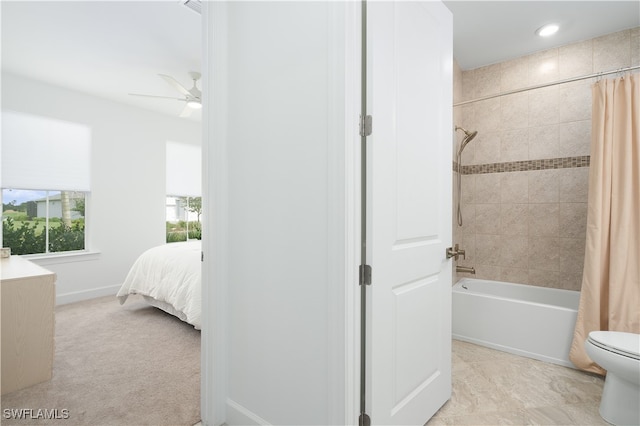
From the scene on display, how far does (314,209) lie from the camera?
1.34 m


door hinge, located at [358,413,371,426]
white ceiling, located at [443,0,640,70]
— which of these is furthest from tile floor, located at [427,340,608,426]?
white ceiling, located at [443,0,640,70]

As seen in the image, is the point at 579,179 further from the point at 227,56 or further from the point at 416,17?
the point at 227,56

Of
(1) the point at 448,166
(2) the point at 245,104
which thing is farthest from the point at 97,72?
(1) the point at 448,166

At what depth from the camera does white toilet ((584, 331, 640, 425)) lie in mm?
1663

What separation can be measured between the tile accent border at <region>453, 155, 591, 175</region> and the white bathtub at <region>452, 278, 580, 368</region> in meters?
1.11

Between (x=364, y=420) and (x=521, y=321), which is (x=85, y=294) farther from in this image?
(x=521, y=321)

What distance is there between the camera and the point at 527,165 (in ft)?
10.1

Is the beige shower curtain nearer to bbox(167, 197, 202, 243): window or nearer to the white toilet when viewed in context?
the white toilet

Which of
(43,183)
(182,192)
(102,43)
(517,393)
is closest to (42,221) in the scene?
(43,183)

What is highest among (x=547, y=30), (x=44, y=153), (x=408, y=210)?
(x=547, y=30)

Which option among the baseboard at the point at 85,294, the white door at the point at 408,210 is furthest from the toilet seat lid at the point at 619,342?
the baseboard at the point at 85,294

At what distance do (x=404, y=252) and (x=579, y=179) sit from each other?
236 cm

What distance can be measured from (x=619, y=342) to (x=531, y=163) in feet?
5.77

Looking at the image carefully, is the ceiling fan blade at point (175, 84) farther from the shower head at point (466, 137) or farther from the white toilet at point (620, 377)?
the white toilet at point (620, 377)
